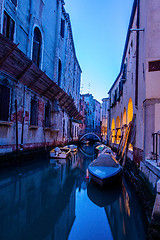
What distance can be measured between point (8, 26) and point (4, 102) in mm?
3705

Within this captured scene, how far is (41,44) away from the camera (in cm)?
1155

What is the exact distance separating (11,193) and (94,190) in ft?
7.95

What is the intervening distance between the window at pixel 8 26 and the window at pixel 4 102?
2.71 m

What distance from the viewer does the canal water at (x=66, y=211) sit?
303cm

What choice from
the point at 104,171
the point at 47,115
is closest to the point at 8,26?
the point at 47,115

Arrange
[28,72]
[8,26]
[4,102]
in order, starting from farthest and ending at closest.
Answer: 1. [28,72]
2. [8,26]
3. [4,102]

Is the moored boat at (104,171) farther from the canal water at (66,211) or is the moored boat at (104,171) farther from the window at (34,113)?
the window at (34,113)

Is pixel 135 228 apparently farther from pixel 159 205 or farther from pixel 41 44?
pixel 41 44

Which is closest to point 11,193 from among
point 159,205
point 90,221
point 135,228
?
point 90,221

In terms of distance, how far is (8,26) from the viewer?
8.02m

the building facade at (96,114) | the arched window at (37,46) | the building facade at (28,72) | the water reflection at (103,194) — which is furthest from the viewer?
the building facade at (96,114)

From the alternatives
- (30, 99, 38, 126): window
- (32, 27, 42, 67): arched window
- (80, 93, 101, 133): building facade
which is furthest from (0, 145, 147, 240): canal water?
(80, 93, 101, 133): building facade

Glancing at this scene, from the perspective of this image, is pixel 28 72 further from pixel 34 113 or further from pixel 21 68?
pixel 34 113

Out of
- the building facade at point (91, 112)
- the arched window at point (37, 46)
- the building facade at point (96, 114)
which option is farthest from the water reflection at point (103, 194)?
the building facade at point (96, 114)
